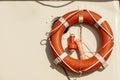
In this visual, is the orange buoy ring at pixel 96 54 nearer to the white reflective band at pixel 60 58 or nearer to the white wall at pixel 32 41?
the white reflective band at pixel 60 58

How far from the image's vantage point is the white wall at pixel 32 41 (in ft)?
7.00

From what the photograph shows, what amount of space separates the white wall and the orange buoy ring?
0.10 metres

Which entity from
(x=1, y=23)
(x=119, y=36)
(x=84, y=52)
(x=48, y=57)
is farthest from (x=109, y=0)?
(x=1, y=23)

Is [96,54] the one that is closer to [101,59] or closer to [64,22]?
[101,59]

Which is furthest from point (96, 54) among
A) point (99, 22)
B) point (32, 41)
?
point (32, 41)

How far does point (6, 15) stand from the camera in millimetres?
2238

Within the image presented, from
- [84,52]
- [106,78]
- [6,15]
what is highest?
[6,15]

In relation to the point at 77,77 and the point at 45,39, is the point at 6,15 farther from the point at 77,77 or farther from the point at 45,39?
the point at 77,77

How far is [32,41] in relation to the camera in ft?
7.19

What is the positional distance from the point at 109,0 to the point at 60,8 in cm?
31

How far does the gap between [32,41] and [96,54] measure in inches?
16.0

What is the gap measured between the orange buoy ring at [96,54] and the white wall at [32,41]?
4.0 inches

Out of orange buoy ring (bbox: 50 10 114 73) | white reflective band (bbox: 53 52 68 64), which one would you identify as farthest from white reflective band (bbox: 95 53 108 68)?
white reflective band (bbox: 53 52 68 64)

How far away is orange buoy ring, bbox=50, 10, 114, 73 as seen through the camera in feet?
6.64
